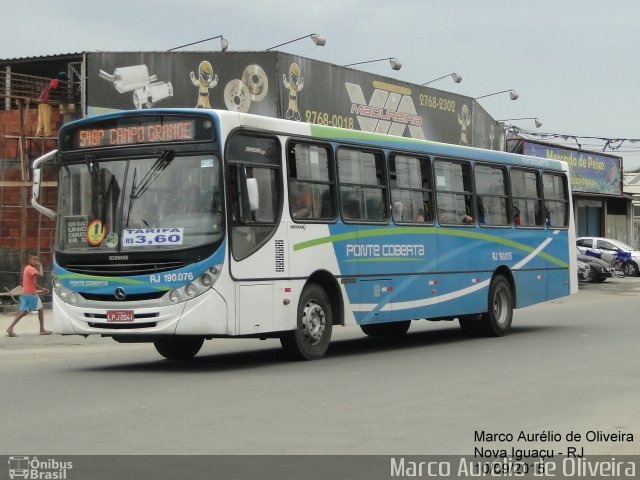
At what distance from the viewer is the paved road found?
28.0 ft

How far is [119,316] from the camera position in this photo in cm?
1331

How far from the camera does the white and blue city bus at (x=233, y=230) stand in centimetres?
1320

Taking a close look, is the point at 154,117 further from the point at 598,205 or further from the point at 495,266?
the point at 598,205

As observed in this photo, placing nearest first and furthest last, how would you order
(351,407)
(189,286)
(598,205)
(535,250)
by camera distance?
(351,407), (189,286), (535,250), (598,205)

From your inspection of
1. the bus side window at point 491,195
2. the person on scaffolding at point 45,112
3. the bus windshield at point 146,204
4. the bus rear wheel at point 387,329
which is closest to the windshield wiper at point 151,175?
the bus windshield at point 146,204

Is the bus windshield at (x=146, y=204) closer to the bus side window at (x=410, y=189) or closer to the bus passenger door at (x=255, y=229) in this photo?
the bus passenger door at (x=255, y=229)

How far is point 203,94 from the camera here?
3133 cm

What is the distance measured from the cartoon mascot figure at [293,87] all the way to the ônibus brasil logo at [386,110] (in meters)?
2.64

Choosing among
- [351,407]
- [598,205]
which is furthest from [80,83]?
[598,205]

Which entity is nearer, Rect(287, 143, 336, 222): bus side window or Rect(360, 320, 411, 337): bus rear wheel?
Rect(287, 143, 336, 222): bus side window

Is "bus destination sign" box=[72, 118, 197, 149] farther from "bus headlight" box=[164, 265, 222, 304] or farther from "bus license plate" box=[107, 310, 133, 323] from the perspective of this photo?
"bus license plate" box=[107, 310, 133, 323]

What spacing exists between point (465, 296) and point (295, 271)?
4.88 m

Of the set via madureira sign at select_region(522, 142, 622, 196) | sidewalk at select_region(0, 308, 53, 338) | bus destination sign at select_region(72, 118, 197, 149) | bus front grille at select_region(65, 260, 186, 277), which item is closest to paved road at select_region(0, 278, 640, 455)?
bus front grille at select_region(65, 260, 186, 277)

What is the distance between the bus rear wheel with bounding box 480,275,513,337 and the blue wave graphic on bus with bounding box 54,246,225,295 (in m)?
7.32
